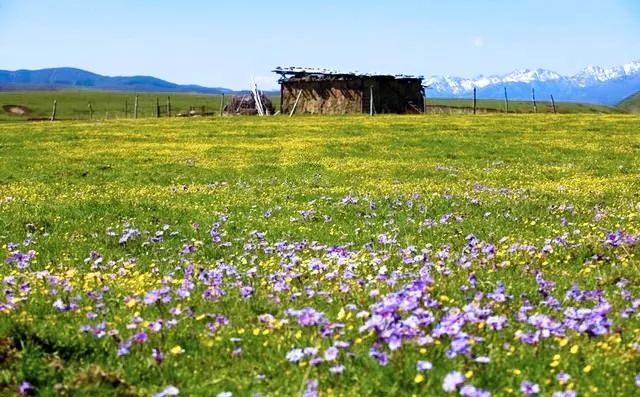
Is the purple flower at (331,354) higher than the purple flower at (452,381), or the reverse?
the purple flower at (452,381)

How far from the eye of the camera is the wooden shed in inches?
3221

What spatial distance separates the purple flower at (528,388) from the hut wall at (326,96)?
77.4 meters

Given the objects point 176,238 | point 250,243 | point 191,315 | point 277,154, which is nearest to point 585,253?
point 250,243

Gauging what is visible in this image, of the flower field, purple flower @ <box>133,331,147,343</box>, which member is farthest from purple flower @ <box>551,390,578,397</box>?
purple flower @ <box>133,331,147,343</box>

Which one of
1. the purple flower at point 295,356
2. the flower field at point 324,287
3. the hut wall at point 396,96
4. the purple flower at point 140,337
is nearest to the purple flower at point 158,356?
the flower field at point 324,287

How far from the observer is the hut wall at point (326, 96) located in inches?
3221

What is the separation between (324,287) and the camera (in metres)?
8.54

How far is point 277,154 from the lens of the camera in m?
35.1

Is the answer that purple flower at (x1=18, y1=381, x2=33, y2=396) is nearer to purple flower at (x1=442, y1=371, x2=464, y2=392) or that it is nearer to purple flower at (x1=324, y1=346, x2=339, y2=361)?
purple flower at (x1=324, y1=346, x2=339, y2=361)

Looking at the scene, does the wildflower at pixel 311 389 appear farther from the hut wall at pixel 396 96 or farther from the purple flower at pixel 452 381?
the hut wall at pixel 396 96

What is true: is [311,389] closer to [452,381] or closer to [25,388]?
[452,381]

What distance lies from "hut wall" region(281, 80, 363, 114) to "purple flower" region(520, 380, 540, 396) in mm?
77432

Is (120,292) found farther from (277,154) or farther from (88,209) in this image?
(277,154)

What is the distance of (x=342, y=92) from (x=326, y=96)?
80.7 inches
